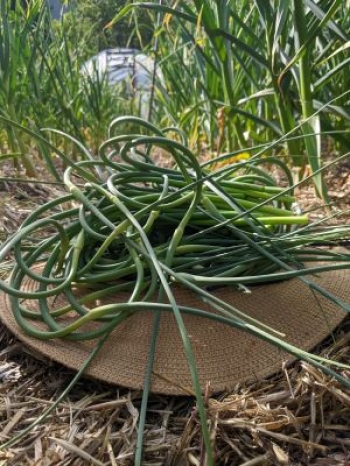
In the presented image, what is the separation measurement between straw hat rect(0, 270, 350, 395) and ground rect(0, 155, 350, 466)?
24mm

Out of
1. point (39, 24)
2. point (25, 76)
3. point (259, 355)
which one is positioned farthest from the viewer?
point (25, 76)

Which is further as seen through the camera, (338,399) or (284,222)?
(284,222)

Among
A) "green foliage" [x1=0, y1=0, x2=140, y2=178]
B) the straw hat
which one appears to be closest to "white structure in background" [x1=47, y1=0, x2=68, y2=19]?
"green foliage" [x1=0, y1=0, x2=140, y2=178]

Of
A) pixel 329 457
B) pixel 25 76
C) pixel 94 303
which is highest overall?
pixel 25 76

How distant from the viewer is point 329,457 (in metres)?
0.52

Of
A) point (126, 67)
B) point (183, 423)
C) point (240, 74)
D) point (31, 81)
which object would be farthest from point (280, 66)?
point (126, 67)

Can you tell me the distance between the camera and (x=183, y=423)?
587 mm

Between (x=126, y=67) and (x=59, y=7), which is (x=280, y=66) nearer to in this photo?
(x=59, y=7)

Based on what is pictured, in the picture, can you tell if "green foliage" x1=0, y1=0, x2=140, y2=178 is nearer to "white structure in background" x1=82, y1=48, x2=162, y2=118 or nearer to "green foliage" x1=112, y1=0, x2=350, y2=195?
"white structure in background" x1=82, y1=48, x2=162, y2=118

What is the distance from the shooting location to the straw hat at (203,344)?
2.04 feet

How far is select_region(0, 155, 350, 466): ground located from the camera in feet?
1.72

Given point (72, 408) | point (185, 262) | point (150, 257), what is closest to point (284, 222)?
point (185, 262)

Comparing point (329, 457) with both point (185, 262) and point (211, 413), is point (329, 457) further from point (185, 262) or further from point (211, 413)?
point (185, 262)

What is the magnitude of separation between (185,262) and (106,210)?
0.15 m
